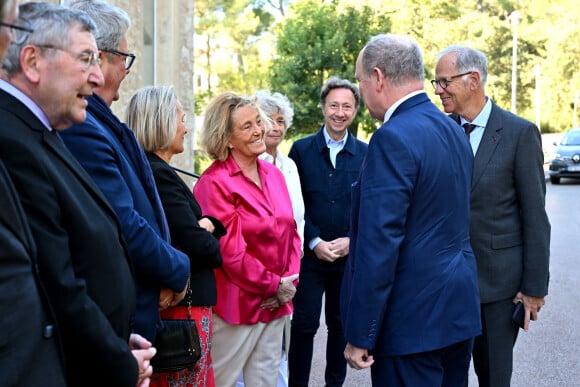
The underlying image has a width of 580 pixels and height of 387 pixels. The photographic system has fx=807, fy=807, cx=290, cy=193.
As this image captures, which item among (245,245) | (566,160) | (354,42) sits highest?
(354,42)

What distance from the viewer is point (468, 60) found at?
441cm

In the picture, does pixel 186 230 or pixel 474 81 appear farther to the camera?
pixel 474 81

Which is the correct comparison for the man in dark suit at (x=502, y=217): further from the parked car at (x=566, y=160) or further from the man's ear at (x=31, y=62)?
the parked car at (x=566, y=160)

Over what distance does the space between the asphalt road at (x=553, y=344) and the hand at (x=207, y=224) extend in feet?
7.71

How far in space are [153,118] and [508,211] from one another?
1934 mm

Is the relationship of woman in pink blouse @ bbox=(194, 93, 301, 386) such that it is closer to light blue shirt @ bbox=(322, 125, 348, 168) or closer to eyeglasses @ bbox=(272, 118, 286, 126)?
eyeglasses @ bbox=(272, 118, 286, 126)

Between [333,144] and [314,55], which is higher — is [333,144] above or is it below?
below

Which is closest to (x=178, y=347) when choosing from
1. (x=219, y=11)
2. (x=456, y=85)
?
(x=456, y=85)

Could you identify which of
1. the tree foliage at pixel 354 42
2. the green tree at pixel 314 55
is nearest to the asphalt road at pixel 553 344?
the green tree at pixel 314 55

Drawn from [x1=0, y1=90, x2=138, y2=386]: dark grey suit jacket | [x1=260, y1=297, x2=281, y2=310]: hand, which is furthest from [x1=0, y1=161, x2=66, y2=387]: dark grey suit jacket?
[x1=260, y1=297, x2=281, y2=310]: hand

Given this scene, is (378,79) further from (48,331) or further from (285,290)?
(48,331)

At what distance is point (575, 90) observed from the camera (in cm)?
5066

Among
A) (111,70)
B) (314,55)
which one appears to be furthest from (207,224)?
(314,55)

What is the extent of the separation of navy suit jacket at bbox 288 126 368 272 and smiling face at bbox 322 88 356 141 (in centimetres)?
9
